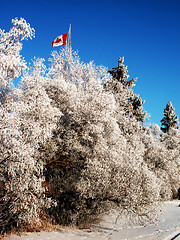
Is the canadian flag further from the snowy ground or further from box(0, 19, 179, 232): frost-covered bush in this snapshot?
the snowy ground

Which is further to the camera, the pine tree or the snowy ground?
the pine tree

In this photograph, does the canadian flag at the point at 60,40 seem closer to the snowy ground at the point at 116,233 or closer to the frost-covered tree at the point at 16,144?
the frost-covered tree at the point at 16,144

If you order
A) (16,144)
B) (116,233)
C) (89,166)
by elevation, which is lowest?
(116,233)

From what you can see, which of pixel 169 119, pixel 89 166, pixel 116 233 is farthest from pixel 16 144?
pixel 169 119

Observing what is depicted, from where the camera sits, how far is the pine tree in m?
40.7

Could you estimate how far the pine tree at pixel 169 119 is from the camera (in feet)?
134

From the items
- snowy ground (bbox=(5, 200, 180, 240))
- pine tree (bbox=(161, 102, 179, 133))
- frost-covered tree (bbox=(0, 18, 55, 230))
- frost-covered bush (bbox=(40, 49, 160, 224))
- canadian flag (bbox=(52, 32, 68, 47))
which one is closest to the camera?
frost-covered tree (bbox=(0, 18, 55, 230))

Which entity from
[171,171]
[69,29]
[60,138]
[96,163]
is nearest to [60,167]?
[60,138]

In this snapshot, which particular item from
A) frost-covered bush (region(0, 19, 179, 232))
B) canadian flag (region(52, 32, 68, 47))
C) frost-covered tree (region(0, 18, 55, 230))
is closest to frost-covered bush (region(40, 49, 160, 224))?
frost-covered bush (region(0, 19, 179, 232))

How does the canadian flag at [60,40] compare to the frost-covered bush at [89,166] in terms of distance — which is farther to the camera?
the canadian flag at [60,40]

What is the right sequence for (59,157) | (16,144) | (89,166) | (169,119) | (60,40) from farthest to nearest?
(169,119) → (60,40) → (59,157) → (89,166) → (16,144)

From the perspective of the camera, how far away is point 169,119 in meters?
41.2

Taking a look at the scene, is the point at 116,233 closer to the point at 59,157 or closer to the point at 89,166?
the point at 89,166

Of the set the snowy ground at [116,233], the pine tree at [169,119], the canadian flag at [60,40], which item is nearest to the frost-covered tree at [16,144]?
the snowy ground at [116,233]
